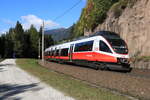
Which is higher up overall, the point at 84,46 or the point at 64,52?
the point at 84,46

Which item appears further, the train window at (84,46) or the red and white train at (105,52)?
the train window at (84,46)

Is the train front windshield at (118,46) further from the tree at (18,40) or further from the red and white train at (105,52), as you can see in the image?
the tree at (18,40)

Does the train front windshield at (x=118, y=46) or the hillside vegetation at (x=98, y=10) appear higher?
the hillside vegetation at (x=98, y=10)

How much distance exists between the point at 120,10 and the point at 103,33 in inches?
609

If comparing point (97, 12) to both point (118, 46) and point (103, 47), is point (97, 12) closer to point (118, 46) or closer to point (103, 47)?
point (103, 47)

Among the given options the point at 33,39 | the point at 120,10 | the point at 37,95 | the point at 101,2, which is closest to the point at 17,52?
the point at 33,39

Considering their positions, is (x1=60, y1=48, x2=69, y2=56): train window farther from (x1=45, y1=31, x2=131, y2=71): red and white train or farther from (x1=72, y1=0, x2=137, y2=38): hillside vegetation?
(x1=72, y1=0, x2=137, y2=38): hillside vegetation

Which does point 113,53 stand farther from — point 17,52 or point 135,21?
point 17,52

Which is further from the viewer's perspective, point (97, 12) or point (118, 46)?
Answer: point (97, 12)

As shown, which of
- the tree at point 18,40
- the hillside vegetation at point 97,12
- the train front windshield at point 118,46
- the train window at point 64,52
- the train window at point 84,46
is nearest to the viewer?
the train front windshield at point 118,46

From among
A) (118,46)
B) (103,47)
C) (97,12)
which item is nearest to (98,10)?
(97,12)

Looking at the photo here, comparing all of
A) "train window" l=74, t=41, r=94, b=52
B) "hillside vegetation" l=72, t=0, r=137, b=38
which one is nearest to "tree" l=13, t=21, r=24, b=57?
"hillside vegetation" l=72, t=0, r=137, b=38

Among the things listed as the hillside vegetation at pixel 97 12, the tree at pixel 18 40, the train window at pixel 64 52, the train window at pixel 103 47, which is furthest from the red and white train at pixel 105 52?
the tree at pixel 18 40

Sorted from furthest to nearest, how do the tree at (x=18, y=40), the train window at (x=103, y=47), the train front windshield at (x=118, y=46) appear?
the tree at (x=18, y=40) → the train window at (x=103, y=47) → the train front windshield at (x=118, y=46)
